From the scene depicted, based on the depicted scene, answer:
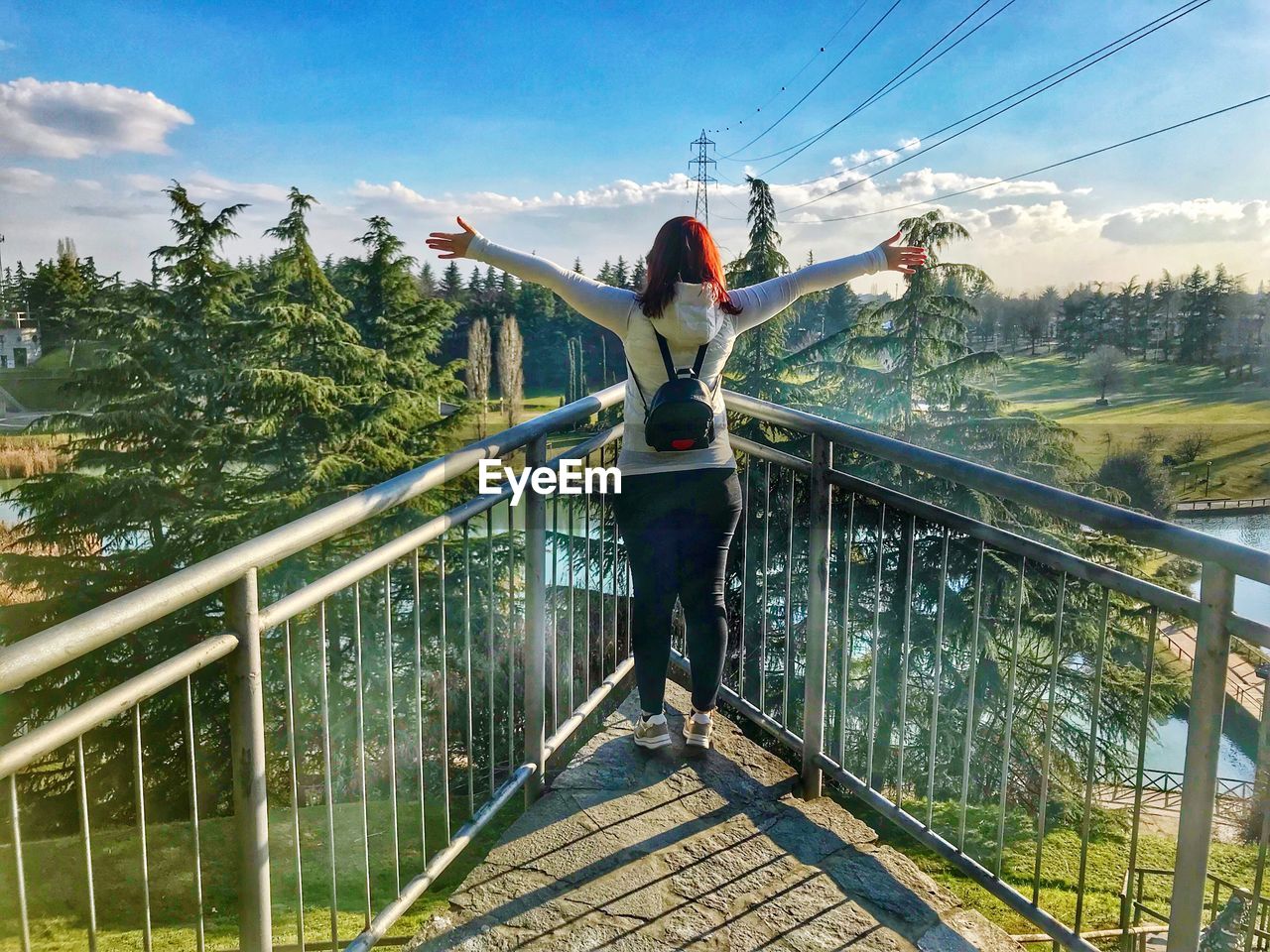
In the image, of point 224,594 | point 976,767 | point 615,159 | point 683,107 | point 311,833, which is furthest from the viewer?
point 615,159

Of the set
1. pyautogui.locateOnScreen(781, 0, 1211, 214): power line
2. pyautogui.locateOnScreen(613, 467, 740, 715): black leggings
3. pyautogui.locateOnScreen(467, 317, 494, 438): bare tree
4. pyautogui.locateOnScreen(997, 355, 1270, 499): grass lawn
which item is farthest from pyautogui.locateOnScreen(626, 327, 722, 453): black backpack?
pyautogui.locateOnScreen(781, 0, 1211, 214): power line

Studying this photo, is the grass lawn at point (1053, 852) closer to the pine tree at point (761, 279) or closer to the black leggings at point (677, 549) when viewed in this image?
the black leggings at point (677, 549)

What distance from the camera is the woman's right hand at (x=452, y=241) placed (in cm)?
281

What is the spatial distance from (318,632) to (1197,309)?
19749mm

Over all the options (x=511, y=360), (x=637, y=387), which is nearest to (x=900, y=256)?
(x=637, y=387)

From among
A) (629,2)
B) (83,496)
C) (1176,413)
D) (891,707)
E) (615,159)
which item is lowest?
(891,707)

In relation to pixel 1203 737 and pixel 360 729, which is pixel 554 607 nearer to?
pixel 360 729

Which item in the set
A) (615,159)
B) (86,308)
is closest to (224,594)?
(86,308)

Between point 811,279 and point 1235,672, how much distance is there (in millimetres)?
1600

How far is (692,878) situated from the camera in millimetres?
2271

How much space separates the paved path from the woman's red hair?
4.48 feet

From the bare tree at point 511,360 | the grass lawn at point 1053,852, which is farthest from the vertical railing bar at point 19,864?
the bare tree at point 511,360

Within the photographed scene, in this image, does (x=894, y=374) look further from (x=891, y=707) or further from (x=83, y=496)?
(x=83, y=496)

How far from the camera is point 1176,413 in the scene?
17906 millimetres
